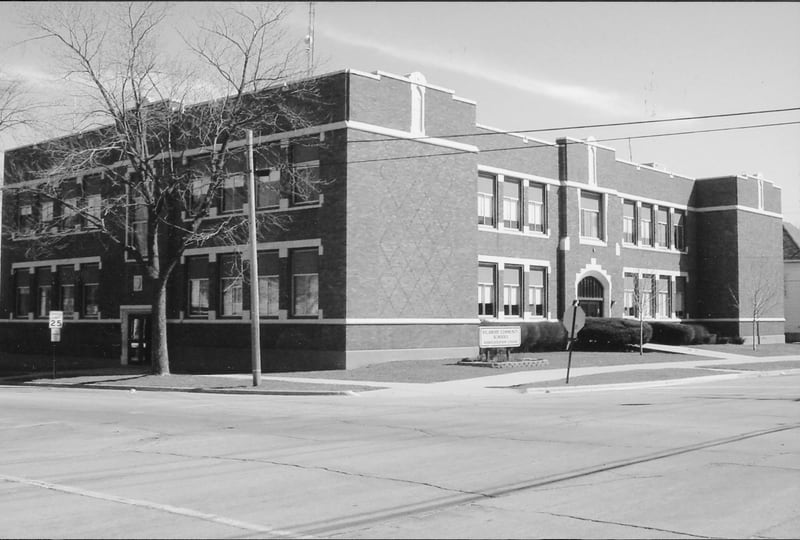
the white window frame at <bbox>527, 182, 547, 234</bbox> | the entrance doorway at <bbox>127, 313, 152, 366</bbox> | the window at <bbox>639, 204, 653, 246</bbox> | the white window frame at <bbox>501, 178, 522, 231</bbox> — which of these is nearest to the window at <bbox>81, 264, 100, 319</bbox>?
the entrance doorway at <bbox>127, 313, 152, 366</bbox>

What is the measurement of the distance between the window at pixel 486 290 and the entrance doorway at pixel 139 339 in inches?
602

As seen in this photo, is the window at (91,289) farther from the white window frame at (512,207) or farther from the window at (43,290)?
the white window frame at (512,207)

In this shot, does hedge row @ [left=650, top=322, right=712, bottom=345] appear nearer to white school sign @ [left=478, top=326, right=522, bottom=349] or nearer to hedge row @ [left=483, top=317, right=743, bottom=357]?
hedge row @ [left=483, top=317, right=743, bottom=357]

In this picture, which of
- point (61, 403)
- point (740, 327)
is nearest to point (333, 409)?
point (61, 403)

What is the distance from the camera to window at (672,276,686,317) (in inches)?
2002

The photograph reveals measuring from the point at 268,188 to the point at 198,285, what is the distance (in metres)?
6.02

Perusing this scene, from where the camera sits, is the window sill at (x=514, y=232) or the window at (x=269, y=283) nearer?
the window at (x=269, y=283)

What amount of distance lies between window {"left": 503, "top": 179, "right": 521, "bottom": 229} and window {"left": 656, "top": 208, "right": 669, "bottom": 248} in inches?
517

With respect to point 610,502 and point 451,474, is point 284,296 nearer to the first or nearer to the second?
point 451,474

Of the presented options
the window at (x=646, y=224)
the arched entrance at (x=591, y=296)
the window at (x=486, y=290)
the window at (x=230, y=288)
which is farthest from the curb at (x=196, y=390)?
the window at (x=646, y=224)

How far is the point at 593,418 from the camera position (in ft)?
55.3

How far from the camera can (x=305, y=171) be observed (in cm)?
3322

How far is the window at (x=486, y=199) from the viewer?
38.4 meters

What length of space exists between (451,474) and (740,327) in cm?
4436
